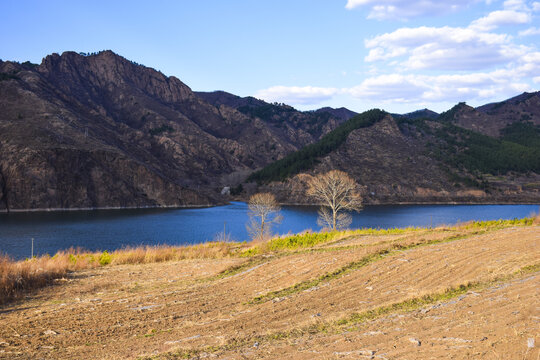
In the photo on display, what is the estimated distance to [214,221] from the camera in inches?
3036

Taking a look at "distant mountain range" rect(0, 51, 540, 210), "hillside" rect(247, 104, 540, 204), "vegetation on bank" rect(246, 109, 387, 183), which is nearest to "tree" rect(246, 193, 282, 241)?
"distant mountain range" rect(0, 51, 540, 210)

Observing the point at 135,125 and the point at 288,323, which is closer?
the point at 288,323

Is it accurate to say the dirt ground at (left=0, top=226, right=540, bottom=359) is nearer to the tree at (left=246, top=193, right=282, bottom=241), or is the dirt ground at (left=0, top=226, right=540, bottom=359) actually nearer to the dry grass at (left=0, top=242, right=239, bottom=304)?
the dry grass at (left=0, top=242, right=239, bottom=304)

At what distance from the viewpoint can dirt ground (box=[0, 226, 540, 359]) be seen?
26.3 ft

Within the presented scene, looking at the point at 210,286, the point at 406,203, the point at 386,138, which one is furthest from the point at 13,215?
the point at 386,138

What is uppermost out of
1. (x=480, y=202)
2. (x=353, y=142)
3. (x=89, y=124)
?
(x=89, y=124)

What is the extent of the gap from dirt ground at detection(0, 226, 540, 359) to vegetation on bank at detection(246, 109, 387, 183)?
113694 millimetres

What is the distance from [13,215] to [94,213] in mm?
15001

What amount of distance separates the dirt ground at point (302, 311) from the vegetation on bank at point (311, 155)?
113694 millimetres

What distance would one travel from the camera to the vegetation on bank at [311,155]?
132 m

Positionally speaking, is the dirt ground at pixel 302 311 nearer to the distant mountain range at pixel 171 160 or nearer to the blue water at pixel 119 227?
the blue water at pixel 119 227

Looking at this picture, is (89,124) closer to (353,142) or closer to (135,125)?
(135,125)

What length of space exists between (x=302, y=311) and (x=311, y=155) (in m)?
127

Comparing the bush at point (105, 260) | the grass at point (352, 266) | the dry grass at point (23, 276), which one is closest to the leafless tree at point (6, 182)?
the bush at point (105, 260)
